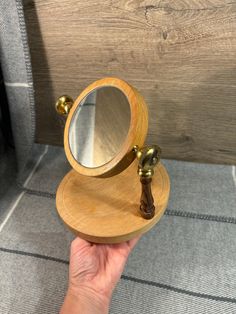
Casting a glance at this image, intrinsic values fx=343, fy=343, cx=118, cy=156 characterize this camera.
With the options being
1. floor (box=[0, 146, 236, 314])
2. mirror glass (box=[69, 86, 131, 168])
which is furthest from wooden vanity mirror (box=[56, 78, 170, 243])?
floor (box=[0, 146, 236, 314])

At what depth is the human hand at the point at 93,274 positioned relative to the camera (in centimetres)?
52

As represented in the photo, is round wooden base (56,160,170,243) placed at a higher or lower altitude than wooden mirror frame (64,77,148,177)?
lower

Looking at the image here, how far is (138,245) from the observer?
650mm

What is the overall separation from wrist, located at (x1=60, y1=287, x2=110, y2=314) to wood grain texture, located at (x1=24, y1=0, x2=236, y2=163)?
38cm

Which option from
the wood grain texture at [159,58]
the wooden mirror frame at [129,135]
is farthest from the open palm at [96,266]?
the wood grain texture at [159,58]

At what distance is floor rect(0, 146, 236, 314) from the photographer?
564mm

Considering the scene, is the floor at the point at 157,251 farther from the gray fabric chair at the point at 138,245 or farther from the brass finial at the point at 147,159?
the brass finial at the point at 147,159

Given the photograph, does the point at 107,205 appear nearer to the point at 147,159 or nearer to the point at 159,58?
the point at 147,159

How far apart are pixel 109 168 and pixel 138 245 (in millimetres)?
224

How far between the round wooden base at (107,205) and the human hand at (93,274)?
0.20ft

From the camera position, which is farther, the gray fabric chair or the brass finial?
the gray fabric chair

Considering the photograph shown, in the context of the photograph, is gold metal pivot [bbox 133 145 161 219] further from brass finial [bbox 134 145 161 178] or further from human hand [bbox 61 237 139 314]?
human hand [bbox 61 237 139 314]

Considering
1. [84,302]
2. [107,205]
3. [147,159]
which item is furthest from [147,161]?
[84,302]

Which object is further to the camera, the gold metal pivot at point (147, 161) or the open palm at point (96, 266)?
the open palm at point (96, 266)
